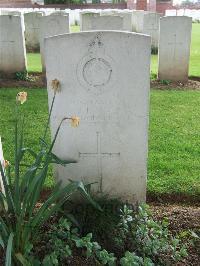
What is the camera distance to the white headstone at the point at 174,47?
20.5 feet

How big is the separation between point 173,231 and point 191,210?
0.32 metres

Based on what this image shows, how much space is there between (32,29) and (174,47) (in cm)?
487

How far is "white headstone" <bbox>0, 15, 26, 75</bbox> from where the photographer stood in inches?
257

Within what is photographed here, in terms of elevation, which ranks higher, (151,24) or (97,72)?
(151,24)

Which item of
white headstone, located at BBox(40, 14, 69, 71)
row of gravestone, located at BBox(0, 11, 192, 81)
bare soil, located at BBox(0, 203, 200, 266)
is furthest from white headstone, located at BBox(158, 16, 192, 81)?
bare soil, located at BBox(0, 203, 200, 266)

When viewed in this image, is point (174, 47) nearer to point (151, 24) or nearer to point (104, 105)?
point (151, 24)

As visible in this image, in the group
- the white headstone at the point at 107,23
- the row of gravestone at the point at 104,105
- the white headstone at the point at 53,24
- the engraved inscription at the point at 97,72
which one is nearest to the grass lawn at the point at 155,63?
the white headstone at the point at 53,24

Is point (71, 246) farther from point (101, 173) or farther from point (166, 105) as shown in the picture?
point (166, 105)

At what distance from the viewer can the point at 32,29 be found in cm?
1004

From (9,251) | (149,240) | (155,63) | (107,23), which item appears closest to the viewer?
(9,251)

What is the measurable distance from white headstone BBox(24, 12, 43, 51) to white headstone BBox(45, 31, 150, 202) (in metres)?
7.62

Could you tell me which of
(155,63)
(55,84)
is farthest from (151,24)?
(55,84)

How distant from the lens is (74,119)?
221 centimetres

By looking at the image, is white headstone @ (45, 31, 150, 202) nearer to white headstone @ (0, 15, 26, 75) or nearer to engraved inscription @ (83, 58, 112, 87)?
engraved inscription @ (83, 58, 112, 87)
